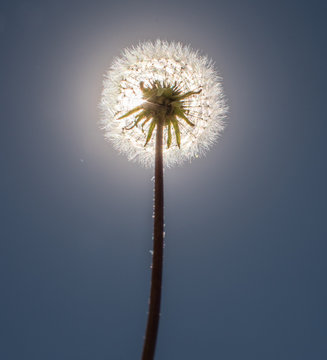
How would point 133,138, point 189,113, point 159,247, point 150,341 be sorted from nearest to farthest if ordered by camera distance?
point 150,341, point 159,247, point 189,113, point 133,138

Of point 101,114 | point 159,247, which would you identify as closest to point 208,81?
point 101,114

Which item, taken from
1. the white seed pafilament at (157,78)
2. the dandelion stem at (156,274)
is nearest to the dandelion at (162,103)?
the white seed pafilament at (157,78)

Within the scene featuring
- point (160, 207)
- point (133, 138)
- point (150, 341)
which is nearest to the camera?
point (150, 341)

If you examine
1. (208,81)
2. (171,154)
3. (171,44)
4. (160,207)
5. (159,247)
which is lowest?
(159,247)

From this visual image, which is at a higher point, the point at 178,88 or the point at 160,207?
the point at 178,88

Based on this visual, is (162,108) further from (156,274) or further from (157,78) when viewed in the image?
(156,274)

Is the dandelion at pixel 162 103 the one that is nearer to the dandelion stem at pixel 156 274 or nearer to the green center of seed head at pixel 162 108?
the green center of seed head at pixel 162 108

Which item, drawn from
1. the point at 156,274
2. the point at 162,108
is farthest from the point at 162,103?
the point at 156,274

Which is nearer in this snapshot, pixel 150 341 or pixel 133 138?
pixel 150 341

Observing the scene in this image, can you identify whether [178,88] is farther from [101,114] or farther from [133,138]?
[101,114]
